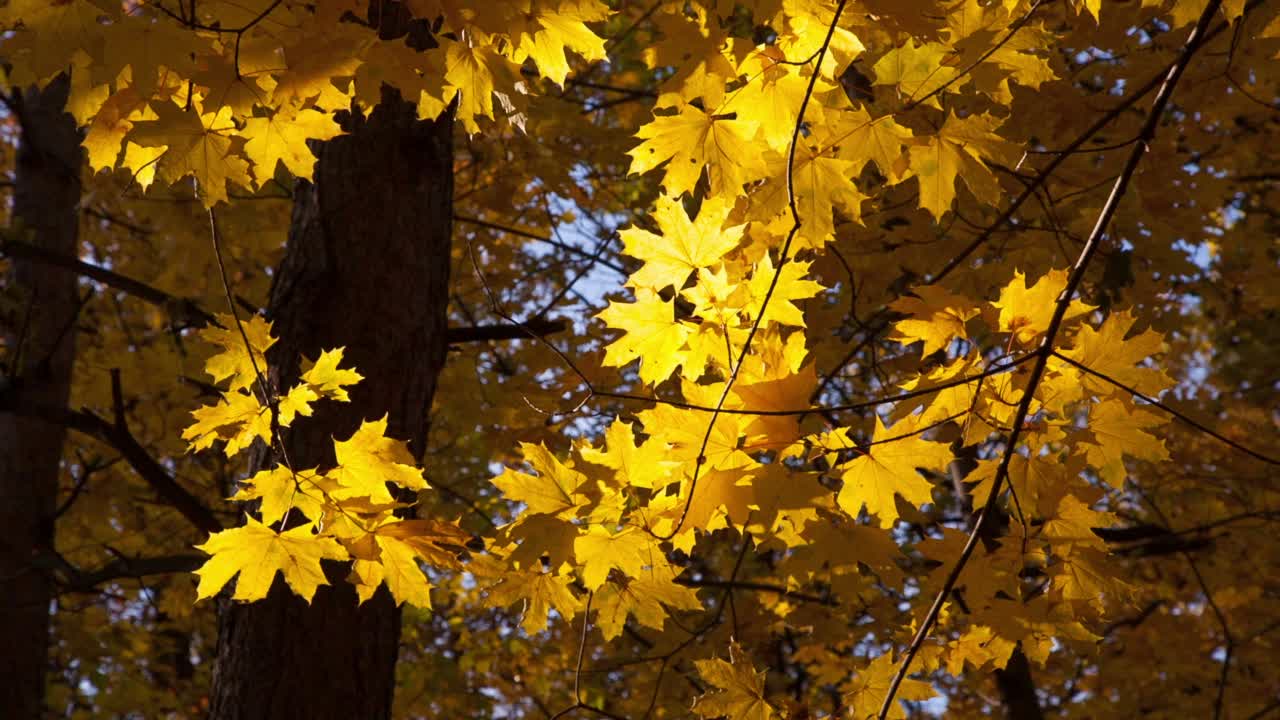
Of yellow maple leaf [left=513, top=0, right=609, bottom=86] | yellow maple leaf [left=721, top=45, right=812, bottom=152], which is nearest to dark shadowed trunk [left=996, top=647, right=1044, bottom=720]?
yellow maple leaf [left=721, top=45, right=812, bottom=152]

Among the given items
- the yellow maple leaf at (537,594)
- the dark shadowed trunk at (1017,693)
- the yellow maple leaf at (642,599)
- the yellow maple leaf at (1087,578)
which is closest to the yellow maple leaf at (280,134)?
the yellow maple leaf at (537,594)

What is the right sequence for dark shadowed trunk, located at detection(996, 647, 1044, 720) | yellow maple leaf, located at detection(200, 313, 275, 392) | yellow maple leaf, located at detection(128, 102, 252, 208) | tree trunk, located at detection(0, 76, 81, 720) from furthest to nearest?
tree trunk, located at detection(0, 76, 81, 720)
dark shadowed trunk, located at detection(996, 647, 1044, 720)
yellow maple leaf, located at detection(200, 313, 275, 392)
yellow maple leaf, located at detection(128, 102, 252, 208)

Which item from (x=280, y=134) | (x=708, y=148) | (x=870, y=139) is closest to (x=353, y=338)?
(x=280, y=134)

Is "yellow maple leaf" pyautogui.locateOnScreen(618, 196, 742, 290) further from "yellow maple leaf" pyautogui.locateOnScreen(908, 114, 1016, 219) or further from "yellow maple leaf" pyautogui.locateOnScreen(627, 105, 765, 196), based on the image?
"yellow maple leaf" pyautogui.locateOnScreen(908, 114, 1016, 219)

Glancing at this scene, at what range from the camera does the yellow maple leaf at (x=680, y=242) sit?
5.73 ft

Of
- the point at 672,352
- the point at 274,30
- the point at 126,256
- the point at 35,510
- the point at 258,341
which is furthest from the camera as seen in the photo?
the point at 126,256

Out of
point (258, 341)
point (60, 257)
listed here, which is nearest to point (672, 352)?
point (258, 341)

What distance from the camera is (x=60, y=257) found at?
2830 mm

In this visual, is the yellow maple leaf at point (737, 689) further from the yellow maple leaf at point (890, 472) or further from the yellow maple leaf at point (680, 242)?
the yellow maple leaf at point (680, 242)

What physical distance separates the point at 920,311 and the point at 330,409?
1.49 meters

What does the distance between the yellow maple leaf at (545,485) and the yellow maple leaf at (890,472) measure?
1.53 feet

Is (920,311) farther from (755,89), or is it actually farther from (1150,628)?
(1150,628)

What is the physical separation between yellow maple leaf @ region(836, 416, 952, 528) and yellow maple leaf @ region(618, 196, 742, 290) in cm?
43

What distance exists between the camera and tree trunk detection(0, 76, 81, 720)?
4090 mm
